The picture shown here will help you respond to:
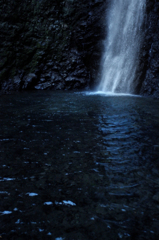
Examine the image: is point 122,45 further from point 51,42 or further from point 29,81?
point 29,81

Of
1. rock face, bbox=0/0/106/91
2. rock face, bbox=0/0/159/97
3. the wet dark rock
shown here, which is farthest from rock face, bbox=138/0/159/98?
the wet dark rock

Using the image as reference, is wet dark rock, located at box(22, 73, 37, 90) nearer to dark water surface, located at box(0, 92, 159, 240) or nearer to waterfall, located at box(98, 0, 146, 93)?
waterfall, located at box(98, 0, 146, 93)

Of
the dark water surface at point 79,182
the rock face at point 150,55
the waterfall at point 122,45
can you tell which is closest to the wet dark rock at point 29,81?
the waterfall at point 122,45

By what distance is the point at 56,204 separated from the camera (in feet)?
11.3

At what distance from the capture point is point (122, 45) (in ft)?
75.9

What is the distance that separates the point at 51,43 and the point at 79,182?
2432cm

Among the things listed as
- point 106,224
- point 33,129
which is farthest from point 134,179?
point 33,129

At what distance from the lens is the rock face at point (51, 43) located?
23547 millimetres

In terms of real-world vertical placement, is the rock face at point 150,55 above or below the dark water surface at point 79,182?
above

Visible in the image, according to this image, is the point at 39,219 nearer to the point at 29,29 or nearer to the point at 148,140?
the point at 148,140

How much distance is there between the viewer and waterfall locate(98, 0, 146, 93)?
836 inches

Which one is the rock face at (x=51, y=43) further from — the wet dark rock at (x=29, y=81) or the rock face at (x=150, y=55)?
the rock face at (x=150, y=55)

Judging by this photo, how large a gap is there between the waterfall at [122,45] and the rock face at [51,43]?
1.15m

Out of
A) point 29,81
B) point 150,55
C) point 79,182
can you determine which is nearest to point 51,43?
point 29,81
